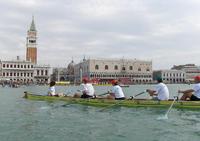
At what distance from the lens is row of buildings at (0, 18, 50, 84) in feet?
467

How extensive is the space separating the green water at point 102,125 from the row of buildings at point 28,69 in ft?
408

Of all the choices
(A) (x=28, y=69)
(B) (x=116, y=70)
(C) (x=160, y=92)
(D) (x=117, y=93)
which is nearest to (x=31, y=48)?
(A) (x=28, y=69)

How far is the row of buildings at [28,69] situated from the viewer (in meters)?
142

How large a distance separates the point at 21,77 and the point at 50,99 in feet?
409

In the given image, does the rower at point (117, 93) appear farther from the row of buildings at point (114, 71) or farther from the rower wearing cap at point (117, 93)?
the row of buildings at point (114, 71)

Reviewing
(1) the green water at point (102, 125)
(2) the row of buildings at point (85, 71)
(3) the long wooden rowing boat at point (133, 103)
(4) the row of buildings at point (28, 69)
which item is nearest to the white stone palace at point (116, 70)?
(2) the row of buildings at point (85, 71)

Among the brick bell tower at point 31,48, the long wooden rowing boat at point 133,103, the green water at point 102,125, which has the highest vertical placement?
the brick bell tower at point 31,48

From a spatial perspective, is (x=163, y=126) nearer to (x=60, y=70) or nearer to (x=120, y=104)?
(x=120, y=104)

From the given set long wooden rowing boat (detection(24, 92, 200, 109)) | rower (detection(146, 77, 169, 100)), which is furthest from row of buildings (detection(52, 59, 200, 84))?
rower (detection(146, 77, 169, 100))

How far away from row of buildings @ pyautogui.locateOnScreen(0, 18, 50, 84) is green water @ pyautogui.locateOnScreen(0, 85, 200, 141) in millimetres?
124402

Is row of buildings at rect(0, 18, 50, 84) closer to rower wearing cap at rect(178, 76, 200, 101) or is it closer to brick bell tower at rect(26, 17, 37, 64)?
brick bell tower at rect(26, 17, 37, 64)

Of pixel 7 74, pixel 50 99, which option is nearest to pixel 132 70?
pixel 7 74

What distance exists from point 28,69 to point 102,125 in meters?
134

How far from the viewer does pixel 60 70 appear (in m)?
191
